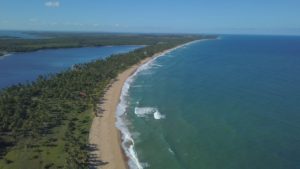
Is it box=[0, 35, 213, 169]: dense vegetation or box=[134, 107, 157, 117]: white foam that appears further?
box=[134, 107, 157, 117]: white foam

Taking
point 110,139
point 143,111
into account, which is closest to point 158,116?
point 143,111

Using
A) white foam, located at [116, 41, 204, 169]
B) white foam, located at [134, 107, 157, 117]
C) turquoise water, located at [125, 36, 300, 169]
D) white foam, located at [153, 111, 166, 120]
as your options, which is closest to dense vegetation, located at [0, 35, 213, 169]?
white foam, located at [116, 41, 204, 169]

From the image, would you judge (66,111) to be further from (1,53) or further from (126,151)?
(1,53)

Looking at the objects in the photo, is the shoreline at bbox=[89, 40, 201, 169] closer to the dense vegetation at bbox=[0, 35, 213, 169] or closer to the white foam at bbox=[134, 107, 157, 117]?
the dense vegetation at bbox=[0, 35, 213, 169]

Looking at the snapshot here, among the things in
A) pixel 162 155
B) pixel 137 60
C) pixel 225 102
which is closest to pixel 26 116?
pixel 162 155

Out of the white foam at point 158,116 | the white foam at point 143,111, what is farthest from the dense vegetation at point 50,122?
the white foam at point 158,116

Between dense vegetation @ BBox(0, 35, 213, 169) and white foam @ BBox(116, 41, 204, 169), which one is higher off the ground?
dense vegetation @ BBox(0, 35, 213, 169)

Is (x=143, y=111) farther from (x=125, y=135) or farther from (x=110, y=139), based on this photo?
(x=110, y=139)
